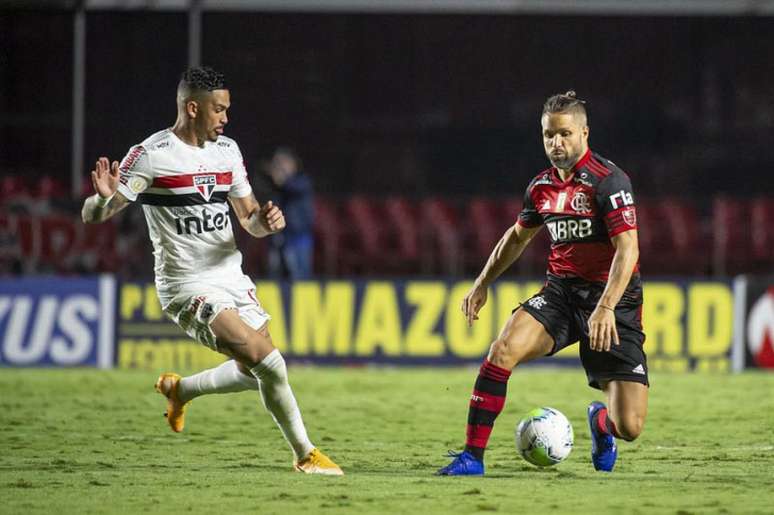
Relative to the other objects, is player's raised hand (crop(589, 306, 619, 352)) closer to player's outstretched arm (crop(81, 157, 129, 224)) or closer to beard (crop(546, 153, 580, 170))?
beard (crop(546, 153, 580, 170))

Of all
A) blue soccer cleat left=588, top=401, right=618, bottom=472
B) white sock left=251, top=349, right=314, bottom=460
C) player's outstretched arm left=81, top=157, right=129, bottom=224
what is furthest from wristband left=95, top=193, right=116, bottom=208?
blue soccer cleat left=588, top=401, right=618, bottom=472

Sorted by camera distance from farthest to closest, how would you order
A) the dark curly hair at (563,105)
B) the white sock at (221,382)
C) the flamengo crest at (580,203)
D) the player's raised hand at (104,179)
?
the white sock at (221,382), the flamengo crest at (580,203), the dark curly hair at (563,105), the player's raised hand at (104,179)

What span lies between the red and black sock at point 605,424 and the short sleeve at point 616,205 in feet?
3.40

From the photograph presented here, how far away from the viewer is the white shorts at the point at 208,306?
7.68 m

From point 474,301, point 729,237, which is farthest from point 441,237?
point 474,301

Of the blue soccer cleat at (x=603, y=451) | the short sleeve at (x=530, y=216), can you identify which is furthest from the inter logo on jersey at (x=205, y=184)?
the blue soccer cleat at (x=603, y=451)

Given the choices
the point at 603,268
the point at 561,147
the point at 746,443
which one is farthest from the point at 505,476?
the point at 746,443

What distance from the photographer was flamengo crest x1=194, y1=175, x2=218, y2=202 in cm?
777

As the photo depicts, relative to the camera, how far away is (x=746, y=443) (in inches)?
364

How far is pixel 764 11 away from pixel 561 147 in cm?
1461

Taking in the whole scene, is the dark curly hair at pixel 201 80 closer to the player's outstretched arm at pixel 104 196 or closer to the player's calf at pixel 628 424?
the player's outstretched arm at pixel 104 196

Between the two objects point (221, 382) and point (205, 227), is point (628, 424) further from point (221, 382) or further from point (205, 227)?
point (205, 227)

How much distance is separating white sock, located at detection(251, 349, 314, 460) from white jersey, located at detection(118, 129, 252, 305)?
563 millimetres

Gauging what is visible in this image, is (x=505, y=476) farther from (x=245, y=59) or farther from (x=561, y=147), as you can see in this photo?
(x=245, y=59)
